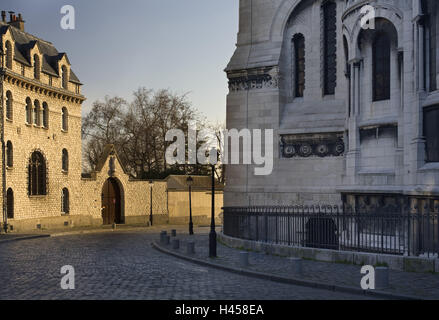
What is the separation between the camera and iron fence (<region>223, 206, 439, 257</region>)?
48.9 ft

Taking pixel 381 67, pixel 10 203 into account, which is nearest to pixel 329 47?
pixel 381 67

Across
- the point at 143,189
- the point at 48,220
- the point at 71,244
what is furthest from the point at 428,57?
the point at 143,189

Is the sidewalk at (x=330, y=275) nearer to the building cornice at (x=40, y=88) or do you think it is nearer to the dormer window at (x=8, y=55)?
the building cornice at (x=40, y=88)

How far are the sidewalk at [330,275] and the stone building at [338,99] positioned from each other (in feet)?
10.0

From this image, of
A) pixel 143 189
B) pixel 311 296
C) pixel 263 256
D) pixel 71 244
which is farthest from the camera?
pixel 143 189

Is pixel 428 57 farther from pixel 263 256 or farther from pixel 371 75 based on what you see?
pixel 263 256

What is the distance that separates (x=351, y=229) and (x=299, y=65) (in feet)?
36.6

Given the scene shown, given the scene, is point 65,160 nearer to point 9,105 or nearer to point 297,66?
point 9,105

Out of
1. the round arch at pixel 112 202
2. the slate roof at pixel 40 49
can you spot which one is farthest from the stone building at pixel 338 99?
the round arch at pixel 112 202

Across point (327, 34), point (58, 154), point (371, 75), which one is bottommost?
point (58, 154)

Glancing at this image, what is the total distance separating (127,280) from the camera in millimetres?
13586
